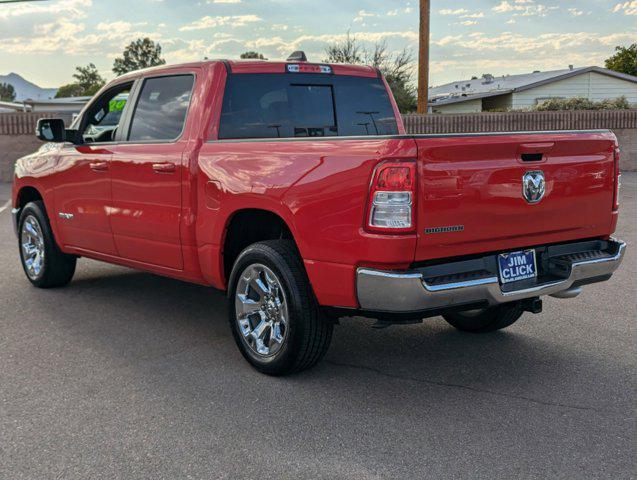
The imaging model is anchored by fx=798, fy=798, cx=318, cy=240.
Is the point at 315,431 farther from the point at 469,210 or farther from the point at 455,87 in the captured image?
the point at 455,87

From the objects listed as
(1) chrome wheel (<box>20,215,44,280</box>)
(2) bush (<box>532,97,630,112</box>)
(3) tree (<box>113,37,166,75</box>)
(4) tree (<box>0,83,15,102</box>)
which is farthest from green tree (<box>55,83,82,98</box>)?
(1) chrome wheel (<box>20,215,44,280</box>)

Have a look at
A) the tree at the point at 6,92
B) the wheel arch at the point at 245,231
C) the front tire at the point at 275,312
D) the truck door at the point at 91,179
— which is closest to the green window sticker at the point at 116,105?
the truck door at the point at 91,179

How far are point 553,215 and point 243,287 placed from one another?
1.95 m

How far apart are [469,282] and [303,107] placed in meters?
2.23

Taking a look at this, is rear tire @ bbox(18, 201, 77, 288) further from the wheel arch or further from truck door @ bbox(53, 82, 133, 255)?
the wheel arch

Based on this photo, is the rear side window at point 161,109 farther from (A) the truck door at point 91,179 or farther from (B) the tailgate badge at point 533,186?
(B) the tailgate badge at point 533,186

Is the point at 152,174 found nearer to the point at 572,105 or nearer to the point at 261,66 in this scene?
the point at 261,66

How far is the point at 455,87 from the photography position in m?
60.5

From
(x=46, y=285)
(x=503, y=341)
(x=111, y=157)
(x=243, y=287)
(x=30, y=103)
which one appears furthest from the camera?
(x=30, y=103)

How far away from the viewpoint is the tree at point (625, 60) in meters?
59.7

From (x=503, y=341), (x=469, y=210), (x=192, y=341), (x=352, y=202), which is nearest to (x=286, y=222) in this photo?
(x=352, y=202)

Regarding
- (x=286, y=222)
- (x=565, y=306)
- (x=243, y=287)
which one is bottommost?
(x=565, y=306)

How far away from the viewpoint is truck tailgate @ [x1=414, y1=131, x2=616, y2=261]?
13.6 ft

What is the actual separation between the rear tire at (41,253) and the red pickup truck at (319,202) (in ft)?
2.00
